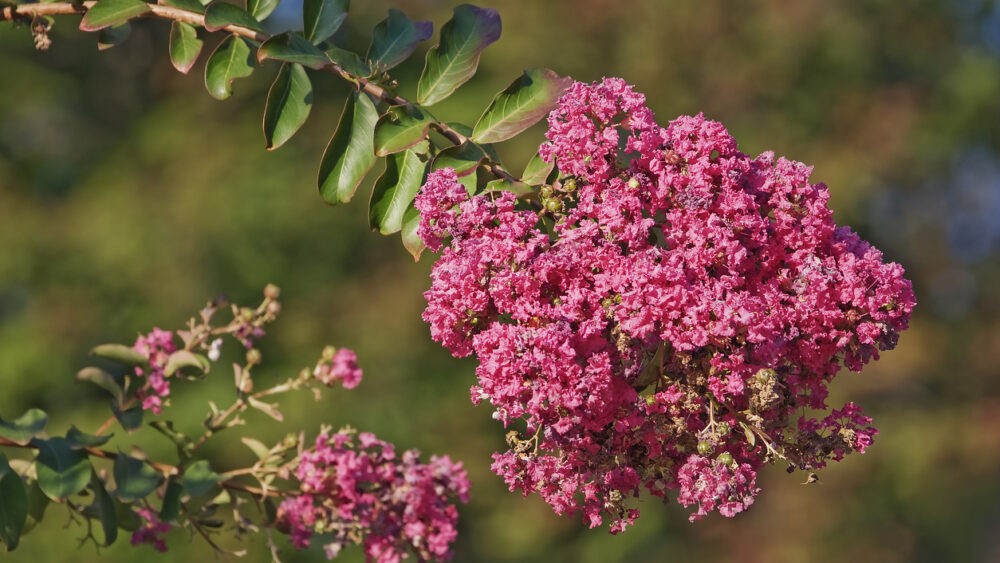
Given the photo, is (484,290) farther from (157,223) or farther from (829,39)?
(829,39)

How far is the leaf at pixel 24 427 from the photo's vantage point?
2.12m

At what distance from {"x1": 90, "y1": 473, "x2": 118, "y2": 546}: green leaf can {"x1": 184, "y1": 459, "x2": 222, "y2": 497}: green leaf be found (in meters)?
0.17

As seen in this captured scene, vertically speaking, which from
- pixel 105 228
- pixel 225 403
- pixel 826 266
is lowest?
pixel 826 266

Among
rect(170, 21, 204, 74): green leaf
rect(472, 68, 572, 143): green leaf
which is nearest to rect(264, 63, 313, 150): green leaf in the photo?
rect(170, 21, 204, 74): green leaf

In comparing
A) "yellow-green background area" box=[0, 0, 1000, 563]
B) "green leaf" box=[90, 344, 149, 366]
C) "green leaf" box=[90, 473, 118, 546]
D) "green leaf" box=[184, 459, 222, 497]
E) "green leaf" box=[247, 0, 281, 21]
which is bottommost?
"green leaf" box=[90, 473, 118, 546]

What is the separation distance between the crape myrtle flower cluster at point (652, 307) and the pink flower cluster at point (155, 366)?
1039mm

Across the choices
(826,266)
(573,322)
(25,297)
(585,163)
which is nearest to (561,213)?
(585,163)

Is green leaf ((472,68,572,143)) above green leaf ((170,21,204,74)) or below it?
above

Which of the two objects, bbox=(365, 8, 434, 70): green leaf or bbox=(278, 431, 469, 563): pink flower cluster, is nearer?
bbox=(365, 8, 434, 70): green leaf

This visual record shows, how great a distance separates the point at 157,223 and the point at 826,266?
10415 millimetres

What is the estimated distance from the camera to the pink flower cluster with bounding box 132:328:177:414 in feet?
8.63

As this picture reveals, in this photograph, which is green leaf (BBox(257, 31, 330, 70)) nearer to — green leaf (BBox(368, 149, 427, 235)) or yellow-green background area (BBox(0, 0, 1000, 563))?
green leaf (BBox(368, 149, 427, 235))

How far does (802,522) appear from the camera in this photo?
1198 cm

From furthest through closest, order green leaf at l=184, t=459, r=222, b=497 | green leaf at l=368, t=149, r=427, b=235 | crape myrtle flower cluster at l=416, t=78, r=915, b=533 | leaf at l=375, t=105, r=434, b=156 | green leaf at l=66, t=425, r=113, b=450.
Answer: green leaf at l=184, t=459, r=222, b=497 → green leaf at l=66, t=425, r=113, b=450 → green leaf at l=368, t=149, r=427, b=235 → leaf at l=375, t=105, r=434, b=156 → crape myrtle flower cluster at l=416, t=78, r=915, b=533
